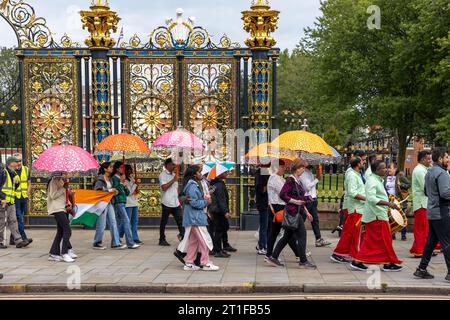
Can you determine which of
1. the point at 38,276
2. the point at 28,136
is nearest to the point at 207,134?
the point at 28,136

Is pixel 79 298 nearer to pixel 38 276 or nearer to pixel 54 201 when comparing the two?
pixel 38 276

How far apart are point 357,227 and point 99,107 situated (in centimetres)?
692

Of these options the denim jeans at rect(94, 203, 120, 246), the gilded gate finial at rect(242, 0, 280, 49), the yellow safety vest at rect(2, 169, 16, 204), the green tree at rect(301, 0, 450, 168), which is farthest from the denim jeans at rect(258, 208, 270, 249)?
the green tree at rect(301, 0, 450, 168)

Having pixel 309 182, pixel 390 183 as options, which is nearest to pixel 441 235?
pixel 309 182

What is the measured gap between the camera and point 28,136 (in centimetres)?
1430

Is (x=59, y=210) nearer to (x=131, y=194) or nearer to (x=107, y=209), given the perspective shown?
(x=107, y=209)

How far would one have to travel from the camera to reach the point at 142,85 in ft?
46.4

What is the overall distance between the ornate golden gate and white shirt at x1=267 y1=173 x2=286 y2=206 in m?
3.80

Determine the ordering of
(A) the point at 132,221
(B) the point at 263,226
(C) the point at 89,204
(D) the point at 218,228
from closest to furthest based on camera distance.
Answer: (D) the point at 218,228 < (B) the point at 263,226 < (C) the point at 89,204 < (A) the point at 132,221

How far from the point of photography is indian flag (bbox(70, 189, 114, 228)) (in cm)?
1133

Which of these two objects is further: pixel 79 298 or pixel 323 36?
pixel 323 36

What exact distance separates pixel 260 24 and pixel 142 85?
3.00 metres

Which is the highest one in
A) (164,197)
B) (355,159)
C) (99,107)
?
(99,107)

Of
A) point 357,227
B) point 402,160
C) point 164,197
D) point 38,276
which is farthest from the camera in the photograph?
point 402,160
